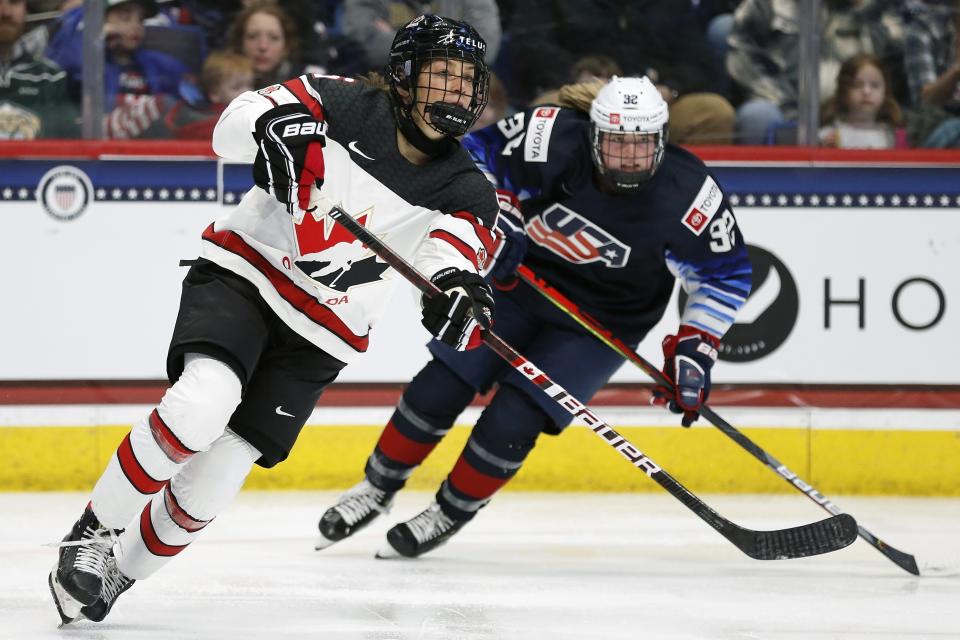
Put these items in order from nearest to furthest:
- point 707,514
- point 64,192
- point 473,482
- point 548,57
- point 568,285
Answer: point 707,514, point 473,482, point 568,285, point 64,192, point 548,57

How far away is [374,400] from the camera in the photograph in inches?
168

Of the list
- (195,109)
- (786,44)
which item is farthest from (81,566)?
(786,44)

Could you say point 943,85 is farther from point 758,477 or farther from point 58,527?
point 58,527

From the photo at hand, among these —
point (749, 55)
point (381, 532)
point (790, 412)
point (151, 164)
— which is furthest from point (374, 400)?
point (749, 55)

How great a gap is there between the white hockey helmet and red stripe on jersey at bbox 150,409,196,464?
1.28m

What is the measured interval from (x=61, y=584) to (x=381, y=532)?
4.68ft

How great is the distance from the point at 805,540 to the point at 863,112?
170cm

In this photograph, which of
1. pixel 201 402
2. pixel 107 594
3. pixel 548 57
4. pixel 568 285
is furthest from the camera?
pixel 548 57

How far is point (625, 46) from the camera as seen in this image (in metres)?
4.23

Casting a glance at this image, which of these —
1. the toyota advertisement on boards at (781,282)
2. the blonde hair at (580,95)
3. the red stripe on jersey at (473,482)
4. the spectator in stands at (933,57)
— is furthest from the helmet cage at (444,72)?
the spectator in stands at (933,57)

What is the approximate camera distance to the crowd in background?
416 centimetres

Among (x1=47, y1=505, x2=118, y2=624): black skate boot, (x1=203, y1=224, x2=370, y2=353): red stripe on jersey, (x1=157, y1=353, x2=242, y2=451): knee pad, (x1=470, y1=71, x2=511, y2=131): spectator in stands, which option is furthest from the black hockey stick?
(x1=470, y1=71, x2=511, y2=131): spectator in stands

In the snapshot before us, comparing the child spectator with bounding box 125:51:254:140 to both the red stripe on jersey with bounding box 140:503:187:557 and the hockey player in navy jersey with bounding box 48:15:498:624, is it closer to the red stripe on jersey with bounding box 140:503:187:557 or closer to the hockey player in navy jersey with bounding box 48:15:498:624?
the hockey player in navy jersey with bounding box 48:15:498:624

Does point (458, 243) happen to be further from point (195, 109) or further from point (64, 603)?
point (195, 109)
